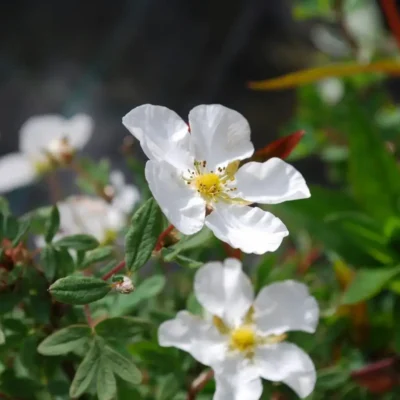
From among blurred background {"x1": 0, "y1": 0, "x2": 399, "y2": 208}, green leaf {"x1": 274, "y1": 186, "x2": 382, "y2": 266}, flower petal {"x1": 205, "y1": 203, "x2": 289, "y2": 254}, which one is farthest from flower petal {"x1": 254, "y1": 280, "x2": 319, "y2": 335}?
blurred background {"x1": 0, "y1": 0, "x2": 399, "y2": 208}

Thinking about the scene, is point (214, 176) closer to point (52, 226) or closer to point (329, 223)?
point (52, 226)

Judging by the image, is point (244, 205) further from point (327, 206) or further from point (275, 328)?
point (327, 206)

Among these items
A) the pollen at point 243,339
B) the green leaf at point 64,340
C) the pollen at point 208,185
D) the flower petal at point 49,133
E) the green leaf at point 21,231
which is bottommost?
the pollen at point 243,339

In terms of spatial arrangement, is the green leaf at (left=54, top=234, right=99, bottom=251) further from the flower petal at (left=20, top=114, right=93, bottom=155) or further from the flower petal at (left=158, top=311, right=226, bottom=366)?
the flower petal at (left=20, top=114, right=93, bottom=155)

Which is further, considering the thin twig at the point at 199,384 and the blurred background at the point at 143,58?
the blurred background at the point at 143,58

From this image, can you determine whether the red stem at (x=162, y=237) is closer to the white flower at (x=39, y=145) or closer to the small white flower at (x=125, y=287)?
the small white flower at (x=125, y=287)

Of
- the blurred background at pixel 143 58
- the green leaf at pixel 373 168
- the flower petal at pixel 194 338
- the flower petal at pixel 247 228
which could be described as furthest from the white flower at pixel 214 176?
the blurred background at pixel 143 58
